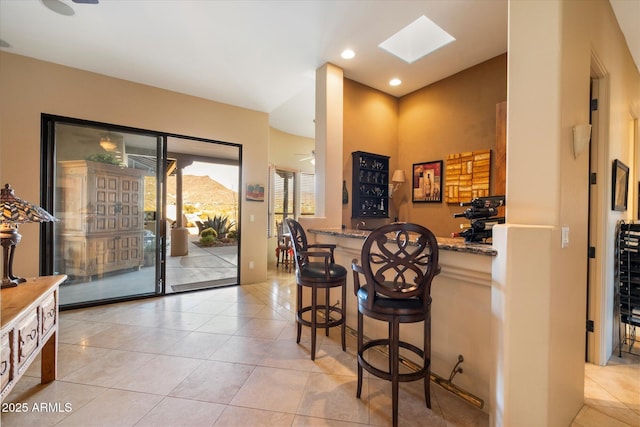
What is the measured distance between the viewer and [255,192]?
462 centimetres

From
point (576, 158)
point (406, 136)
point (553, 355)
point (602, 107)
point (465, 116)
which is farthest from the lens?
point (406, 136)

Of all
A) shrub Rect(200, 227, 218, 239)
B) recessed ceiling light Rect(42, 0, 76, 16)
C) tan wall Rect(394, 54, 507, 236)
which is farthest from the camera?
shrub Rect(200, 227, 218, 239)

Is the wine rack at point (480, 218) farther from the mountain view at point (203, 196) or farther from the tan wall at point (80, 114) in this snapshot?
the mountain view at point (203, 196)

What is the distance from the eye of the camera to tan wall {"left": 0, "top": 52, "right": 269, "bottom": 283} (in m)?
2.95

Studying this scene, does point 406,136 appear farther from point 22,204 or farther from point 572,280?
point 22,204

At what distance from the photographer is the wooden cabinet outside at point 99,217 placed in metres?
3.39

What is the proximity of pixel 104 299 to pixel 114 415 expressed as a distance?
8.47 feet

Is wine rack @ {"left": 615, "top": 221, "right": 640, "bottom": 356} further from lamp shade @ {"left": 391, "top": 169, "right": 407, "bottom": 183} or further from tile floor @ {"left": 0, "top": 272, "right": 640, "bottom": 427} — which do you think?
lamp shade @ {"left": 391, "top": 169, "right": 407, "bottom": 183}

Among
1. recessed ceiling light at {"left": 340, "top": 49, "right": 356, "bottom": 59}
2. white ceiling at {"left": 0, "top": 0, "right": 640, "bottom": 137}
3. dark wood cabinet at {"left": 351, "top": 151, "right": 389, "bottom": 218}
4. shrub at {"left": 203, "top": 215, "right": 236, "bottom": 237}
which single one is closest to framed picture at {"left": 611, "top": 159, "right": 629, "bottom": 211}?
white ceiling at {"left": 0, "top": 0, "right": 640, "bottom": 137}

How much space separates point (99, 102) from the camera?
11.2 ft

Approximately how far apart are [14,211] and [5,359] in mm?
949

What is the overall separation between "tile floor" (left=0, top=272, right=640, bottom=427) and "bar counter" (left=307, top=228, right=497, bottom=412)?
17 cm

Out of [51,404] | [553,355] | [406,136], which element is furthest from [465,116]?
[51,404]

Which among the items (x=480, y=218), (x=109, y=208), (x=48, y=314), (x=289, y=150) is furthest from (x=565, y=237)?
(x=289, y=150)
